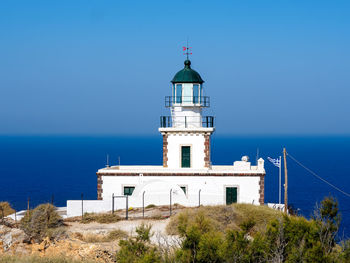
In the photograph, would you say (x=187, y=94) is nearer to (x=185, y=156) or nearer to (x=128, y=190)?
(x=185, y=156)

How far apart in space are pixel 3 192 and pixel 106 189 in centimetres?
4497

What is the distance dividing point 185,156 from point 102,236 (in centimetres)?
1061

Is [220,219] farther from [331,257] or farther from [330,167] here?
[330,167]

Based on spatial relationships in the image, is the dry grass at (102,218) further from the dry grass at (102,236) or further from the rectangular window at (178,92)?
the rectangular window at (178,92)

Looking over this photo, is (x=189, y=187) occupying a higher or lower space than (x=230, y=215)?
higher

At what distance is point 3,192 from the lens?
69125mm

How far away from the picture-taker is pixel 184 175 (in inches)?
1113

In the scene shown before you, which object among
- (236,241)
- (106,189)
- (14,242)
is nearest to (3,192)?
(106,189)

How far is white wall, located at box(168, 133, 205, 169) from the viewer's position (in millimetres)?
29609

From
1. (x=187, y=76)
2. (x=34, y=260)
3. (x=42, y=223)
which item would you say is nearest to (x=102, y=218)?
(x=42, y=223)

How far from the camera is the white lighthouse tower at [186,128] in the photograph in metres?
29.6

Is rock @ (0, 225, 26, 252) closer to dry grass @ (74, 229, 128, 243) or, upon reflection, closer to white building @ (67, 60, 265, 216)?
dry grass @ (74, 229, 128, 243)

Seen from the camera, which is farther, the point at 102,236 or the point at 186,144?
the point at 186,144

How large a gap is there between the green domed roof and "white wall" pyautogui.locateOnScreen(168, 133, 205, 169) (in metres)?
3.15
